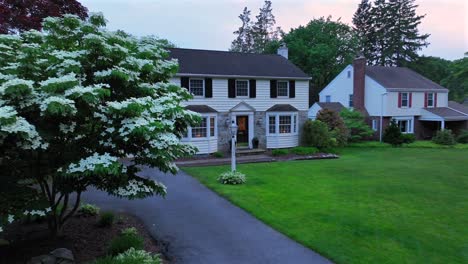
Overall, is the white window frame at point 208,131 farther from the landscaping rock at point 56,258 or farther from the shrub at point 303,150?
the landscaping rock at point 56,258

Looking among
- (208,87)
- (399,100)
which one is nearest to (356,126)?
(399,100)

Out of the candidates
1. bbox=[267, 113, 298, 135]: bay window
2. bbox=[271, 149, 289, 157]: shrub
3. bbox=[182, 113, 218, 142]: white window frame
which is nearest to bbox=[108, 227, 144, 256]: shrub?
bbox=[182, 113, 218, 142]: white window frame

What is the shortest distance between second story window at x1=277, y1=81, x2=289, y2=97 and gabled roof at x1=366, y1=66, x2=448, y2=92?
10.6 metres

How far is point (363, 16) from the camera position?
58.2m

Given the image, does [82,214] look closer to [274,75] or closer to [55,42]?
[55,42]

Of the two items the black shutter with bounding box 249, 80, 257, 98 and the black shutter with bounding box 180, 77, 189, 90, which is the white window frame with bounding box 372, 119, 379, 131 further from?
the black shutter with bounding box 180, 77, 189, 90

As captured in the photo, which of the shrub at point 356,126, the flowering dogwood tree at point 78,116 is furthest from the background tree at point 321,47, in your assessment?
the flowering dogwood tree at point 78,116

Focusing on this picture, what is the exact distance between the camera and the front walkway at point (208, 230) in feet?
21.7

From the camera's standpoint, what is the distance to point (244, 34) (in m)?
54.8

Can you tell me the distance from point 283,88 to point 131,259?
18824 millimetres

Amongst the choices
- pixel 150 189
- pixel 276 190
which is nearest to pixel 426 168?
pixel 276 190

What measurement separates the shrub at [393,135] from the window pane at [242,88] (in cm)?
1363

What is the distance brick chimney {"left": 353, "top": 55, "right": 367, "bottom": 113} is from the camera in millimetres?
29625

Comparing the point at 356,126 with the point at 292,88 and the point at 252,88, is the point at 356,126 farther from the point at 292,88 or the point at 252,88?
the point at 252,88
